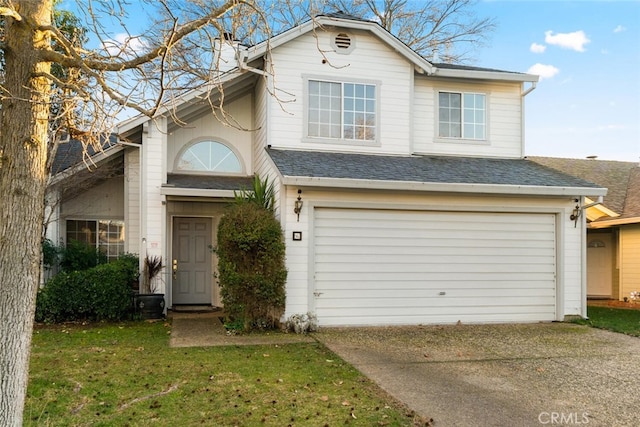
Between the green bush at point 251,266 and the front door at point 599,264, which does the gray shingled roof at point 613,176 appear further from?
the green bush at point 251,266

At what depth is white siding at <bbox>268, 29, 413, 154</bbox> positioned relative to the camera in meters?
11.1

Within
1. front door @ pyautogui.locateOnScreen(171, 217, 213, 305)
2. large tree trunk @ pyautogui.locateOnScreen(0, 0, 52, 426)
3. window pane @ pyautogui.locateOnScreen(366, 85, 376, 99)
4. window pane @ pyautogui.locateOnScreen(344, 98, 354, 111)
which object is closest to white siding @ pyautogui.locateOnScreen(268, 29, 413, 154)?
window pane @ pyautogui.locateOnScreen(366, 85, 376, 99)

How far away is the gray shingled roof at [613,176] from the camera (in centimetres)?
1563

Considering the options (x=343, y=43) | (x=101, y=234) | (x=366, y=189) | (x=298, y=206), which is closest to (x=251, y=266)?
(x=298, y=206)

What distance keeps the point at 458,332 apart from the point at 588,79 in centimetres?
873

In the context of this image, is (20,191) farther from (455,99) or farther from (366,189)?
(455,99)

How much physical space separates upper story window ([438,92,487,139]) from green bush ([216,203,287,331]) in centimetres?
564

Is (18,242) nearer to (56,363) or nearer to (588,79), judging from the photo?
(56,363)

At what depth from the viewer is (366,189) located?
977cm

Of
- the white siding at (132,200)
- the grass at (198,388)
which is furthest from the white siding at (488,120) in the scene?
the white siding at (132,200)

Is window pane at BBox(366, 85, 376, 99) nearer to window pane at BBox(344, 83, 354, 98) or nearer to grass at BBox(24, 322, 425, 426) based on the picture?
window pane at BBox(344, 83, 354, 98)

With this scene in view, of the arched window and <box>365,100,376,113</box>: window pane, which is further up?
<box>365,100,376,113</box>: window pane

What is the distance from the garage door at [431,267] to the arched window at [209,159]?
3.91 meters

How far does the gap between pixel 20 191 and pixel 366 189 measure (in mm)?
7004
